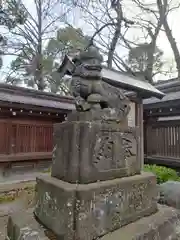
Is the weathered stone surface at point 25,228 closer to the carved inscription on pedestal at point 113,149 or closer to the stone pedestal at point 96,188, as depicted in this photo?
the stone pedestal at point 96,188

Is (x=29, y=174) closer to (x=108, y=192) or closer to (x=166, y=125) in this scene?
(x=166, y=125)

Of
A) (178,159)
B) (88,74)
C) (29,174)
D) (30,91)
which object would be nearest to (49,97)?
(30,91)

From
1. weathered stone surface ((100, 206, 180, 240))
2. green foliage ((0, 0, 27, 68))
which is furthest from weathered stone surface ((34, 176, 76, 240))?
green foliage ((0, 0, 27, 68))

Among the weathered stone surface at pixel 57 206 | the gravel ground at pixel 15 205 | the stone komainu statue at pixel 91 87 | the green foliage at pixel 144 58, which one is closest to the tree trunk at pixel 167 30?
the green foliage at pixel 144 58

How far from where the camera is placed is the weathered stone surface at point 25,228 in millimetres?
1688

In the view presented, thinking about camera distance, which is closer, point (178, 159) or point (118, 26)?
point (178, 159)

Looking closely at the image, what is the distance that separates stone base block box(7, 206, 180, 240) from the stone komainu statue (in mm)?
1140

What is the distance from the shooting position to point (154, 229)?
6.02ft

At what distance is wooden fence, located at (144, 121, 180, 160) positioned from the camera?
6.70 m

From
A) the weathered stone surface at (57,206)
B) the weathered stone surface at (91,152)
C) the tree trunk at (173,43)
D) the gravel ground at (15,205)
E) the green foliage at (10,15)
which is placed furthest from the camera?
the tree trunk at (173,43)

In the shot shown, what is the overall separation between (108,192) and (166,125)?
5.89 m

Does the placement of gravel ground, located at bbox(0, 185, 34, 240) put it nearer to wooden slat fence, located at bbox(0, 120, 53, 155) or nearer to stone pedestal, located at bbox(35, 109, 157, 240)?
wooden slat fence, located at bbox(0, 120, 53, 155)

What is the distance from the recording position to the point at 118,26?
1157cm

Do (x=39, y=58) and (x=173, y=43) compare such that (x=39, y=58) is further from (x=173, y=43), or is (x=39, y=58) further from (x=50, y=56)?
(x=173, y=43)
